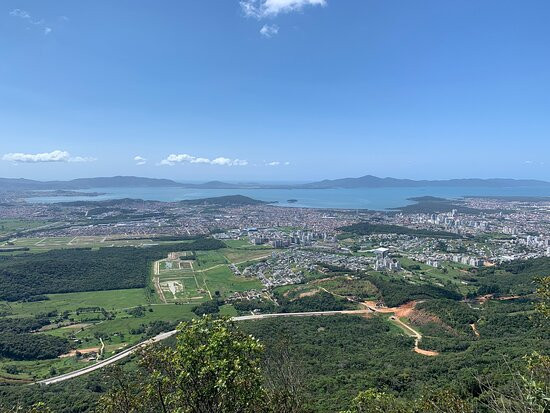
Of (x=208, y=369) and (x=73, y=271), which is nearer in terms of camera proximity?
(x=208, y=369)

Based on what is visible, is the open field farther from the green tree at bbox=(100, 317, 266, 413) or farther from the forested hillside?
the green tree at bbox=(100, 317, 266, 413)

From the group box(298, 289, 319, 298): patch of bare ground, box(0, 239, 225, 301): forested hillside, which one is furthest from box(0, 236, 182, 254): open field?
box(298, 289, 319, 298): patch of bare ground

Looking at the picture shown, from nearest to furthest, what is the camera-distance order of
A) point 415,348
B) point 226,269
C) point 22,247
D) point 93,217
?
point 415,348, point 226,269, point 22,247, point 93,217

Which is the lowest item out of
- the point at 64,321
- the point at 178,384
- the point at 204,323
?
the point at 64,321

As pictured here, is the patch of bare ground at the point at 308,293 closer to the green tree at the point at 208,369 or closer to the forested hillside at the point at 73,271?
the forested hillside at the point at 73,271

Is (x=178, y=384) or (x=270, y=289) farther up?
(x=178, y=384)

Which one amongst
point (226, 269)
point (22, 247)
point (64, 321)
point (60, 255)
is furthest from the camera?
point (22, 247)

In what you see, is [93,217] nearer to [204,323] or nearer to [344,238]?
[344,238]

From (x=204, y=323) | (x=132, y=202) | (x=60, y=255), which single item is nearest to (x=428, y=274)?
(x=204, y=323)

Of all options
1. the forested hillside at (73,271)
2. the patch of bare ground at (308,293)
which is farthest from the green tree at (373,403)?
the forested hillside at (73,271)

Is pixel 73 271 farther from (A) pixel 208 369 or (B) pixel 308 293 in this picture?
(A) pixel 208 369

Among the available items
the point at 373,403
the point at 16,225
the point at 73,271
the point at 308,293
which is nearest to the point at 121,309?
the point at 73,271
